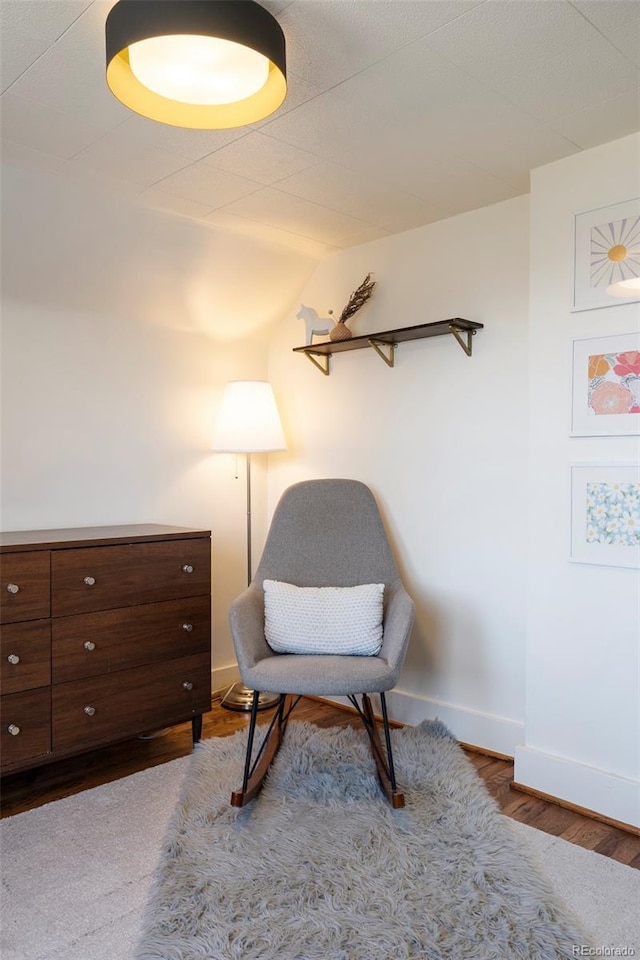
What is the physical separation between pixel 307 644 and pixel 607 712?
1066 mm

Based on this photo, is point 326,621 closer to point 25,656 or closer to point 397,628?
point 397,628

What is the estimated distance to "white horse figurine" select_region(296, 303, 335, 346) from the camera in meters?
3.29

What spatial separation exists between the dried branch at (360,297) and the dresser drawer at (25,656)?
6.28 feet

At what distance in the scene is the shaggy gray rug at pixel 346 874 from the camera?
5.35ft

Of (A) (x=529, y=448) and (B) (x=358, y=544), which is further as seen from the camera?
(B) (x=358, y=544)

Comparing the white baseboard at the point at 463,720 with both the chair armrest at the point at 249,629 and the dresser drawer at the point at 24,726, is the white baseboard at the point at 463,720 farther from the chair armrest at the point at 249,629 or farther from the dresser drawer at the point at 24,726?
the dresser drawer at the point at 24,726

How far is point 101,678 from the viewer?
8.16 ft

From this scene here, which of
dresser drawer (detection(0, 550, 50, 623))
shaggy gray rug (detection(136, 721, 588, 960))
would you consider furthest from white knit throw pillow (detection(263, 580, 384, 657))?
dresser drawer (detection(0, 550, 50, 623))

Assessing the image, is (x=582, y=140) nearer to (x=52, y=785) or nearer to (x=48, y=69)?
(x=48, y=69)

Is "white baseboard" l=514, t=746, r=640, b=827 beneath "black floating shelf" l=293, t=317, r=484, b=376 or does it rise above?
beneath

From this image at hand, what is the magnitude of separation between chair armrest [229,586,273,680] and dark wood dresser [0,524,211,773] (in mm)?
273

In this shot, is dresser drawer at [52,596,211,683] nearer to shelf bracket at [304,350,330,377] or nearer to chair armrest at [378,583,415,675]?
chair armrest at [378,583,415,675]

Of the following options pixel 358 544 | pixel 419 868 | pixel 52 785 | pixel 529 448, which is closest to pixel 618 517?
pixel 529 448

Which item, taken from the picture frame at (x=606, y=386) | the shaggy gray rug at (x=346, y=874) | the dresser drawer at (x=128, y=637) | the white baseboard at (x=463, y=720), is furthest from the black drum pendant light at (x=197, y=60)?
the white baseboard at (x=463, y=720)
